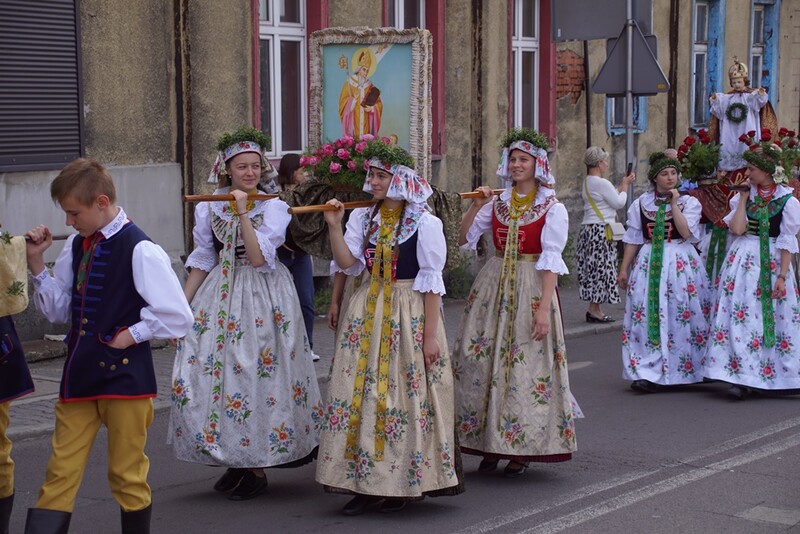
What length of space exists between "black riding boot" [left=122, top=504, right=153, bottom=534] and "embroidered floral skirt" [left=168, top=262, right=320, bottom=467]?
1355 mm

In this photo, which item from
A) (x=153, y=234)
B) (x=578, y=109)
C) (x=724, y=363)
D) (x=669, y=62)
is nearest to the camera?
(x=724, y=363)

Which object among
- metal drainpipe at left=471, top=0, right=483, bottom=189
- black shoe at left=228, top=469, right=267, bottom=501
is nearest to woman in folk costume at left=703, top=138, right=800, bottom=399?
black shoe at left=228, top=469, right=267, bottom=501

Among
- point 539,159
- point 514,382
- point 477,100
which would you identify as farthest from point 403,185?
point 477,100

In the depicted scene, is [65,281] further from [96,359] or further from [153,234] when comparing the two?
[153,234]

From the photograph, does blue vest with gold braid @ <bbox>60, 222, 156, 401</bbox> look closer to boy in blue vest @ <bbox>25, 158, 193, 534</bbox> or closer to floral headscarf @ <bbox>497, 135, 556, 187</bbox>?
boy in blue vest @ <bbox>25, 158, 193, 534</bbox>

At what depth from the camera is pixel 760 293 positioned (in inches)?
409

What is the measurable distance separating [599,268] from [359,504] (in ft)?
25.4

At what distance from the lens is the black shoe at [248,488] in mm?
7293

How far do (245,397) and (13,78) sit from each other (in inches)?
220

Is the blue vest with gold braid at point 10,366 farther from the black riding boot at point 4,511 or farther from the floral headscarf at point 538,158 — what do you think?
the floral headscarf at point 538,158

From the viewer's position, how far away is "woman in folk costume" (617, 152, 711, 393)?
34.2ft

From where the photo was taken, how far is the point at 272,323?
7.22 m

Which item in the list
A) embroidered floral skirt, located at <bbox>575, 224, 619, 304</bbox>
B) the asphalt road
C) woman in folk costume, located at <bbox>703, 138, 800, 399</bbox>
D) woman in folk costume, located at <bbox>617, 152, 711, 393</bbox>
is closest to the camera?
the asphalt road

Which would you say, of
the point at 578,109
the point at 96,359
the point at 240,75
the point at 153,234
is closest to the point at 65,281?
the point at 96,359
